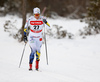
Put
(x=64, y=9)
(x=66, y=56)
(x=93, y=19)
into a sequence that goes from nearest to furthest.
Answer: (x=66, y=56) < (x=93, y=19) < (x=64, y=9)

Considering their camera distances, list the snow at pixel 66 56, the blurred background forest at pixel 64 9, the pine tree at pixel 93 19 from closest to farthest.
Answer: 1. the snow at pixel 66 56
2. the pine tree at pixel 93 19
3. the blurred background forest at pixel 64 9

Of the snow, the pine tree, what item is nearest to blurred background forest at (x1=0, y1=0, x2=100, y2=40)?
the pine tree

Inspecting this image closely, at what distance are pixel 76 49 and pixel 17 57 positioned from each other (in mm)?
4077

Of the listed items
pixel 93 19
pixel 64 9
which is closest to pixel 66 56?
pixel 93 19

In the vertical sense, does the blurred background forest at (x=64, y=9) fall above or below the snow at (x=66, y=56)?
above

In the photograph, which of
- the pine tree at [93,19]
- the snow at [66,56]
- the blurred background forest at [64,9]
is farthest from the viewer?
the blurred background forest at [64,9]

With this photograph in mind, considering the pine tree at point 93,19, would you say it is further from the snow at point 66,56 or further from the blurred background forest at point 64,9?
the snow at point 66,56

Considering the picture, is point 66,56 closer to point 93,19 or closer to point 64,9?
point 93,19

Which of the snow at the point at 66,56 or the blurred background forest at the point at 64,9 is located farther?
the blurred background forest at the point at 64,9

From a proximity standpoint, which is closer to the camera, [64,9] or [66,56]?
[66,56]

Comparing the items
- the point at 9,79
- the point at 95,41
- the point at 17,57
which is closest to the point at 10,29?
the point at 17,57

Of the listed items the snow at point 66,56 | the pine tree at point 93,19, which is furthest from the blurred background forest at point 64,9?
the snow at point 66,56

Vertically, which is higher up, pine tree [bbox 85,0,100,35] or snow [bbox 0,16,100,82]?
pine tree [bbox 85,0,100,35]

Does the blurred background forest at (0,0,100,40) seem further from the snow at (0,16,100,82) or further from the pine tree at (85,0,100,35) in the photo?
the snow at (0,16,100,82)
